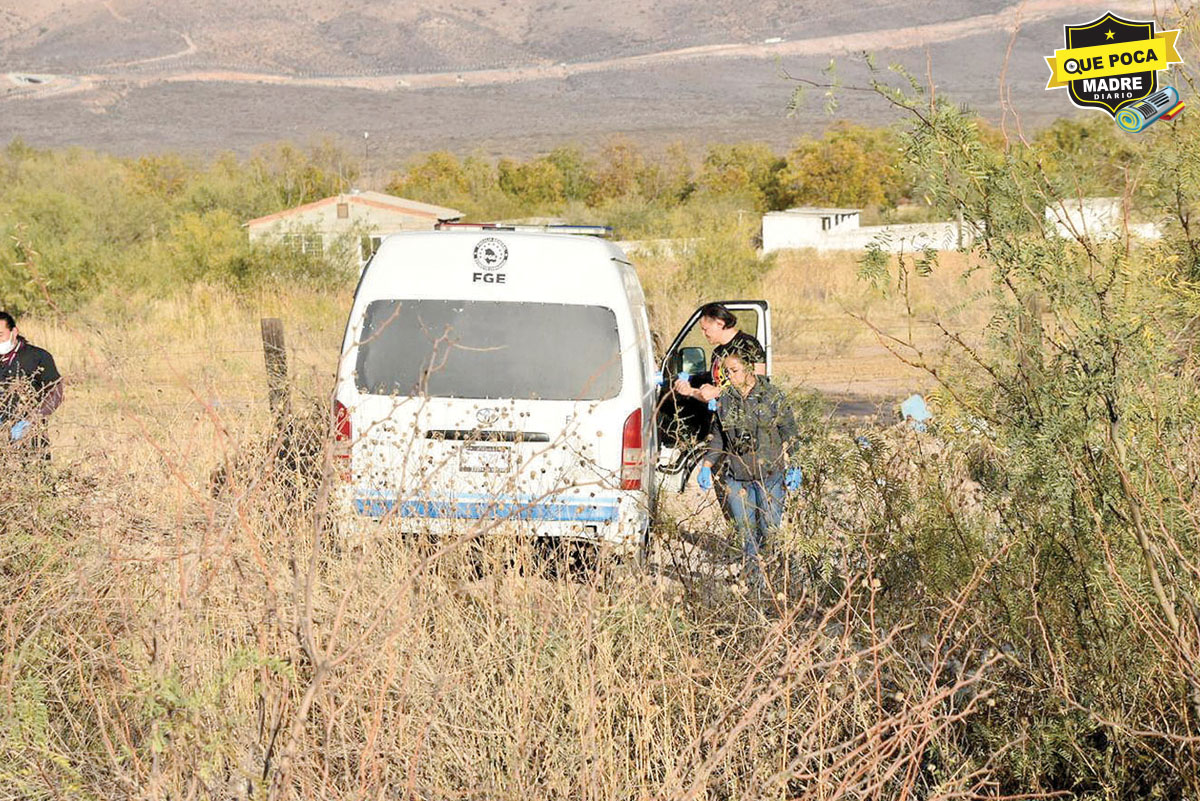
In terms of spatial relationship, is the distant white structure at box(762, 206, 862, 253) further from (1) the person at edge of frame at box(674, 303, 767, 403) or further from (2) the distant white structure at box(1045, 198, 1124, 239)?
(2) the distant white structure at box(1045, 198, 1124, 239)

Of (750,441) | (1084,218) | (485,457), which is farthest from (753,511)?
(1084,218)

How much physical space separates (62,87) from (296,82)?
28.8 metres

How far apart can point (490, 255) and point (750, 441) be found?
168cm

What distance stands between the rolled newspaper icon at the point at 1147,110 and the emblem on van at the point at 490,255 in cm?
313

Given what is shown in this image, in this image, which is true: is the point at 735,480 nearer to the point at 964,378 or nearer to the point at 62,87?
the point at 964,378

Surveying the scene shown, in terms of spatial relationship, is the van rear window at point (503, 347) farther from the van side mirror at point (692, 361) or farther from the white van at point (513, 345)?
the van side mirror at point (692, 361)

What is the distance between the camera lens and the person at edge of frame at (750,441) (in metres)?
6.04

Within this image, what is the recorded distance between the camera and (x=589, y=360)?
7047mm

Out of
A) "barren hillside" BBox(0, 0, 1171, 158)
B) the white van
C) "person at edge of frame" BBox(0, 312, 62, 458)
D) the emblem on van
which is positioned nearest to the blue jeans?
the white van

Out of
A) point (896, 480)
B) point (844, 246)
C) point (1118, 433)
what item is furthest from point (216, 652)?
point (844, 246)

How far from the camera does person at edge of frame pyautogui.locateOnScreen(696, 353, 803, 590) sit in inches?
238

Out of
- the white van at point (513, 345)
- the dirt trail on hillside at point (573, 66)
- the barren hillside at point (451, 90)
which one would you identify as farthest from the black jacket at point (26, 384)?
the dirt trail on hillside at point (573, 66)

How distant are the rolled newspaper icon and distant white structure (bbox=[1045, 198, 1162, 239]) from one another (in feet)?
1.04

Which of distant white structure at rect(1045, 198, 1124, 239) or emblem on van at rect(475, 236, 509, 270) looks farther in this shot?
emblem on van at rect(475, 236, 509, 270)
